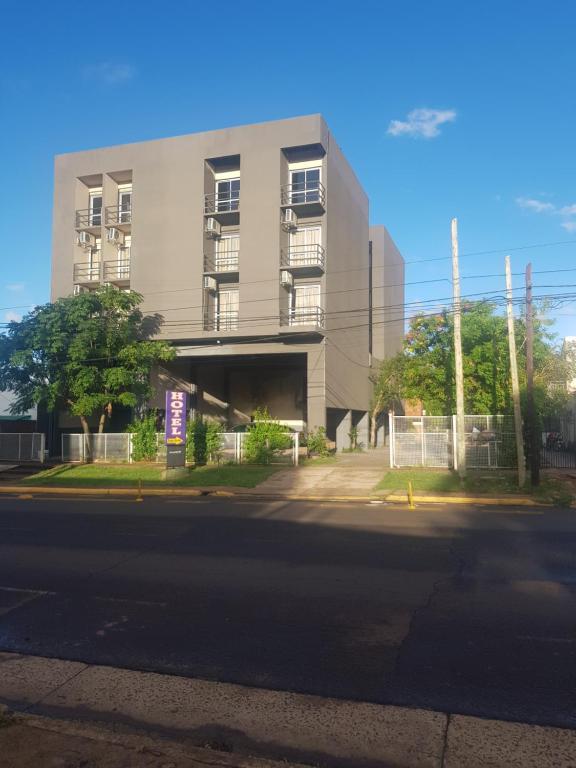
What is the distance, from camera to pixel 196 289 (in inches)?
1302

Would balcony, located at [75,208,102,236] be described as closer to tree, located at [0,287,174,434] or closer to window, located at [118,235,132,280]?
window, located at [118,235,132,280]

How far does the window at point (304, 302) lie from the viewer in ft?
107

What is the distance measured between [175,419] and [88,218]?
60.6 feet

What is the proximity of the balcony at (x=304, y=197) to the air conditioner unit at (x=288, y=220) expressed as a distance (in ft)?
1.08

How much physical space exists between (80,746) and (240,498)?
1583cm

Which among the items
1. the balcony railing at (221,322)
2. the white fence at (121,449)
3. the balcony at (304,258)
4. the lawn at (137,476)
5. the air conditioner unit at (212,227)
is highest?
the air conditioner unit at (212,227)

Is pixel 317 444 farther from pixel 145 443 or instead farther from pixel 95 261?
pixel 95 261

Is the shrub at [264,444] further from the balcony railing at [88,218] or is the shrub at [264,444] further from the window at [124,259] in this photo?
the balcony railing at [88,218]

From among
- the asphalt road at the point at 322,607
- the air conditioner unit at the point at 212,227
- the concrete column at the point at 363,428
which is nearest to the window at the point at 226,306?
the air conditioner unit at the point at 212,227

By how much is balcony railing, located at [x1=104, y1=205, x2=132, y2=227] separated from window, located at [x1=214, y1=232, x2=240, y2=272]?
553 cm

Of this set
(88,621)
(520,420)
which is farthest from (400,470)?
(88,621)

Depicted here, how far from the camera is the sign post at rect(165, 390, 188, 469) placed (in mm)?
23938

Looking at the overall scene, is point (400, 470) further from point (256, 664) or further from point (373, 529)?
point (256, 664)

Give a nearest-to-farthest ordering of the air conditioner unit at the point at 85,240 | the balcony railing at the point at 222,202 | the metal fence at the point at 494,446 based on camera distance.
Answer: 1. the metal fence at the point at 494,446
2. the balcony railing at the point at 222,202
3. the air conditioner unit at the point at 85,240
